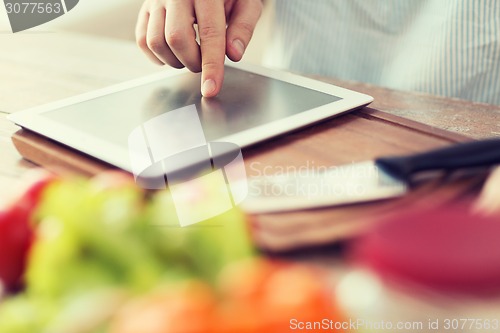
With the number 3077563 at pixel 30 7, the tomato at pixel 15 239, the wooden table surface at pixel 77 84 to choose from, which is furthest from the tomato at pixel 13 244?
the number 3077563 at pixel 30 7

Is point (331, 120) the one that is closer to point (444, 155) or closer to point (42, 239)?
point (444, 155)

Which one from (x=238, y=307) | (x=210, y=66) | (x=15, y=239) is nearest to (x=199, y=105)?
(x=210, y=66)

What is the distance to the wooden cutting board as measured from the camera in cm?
42

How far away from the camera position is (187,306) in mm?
261

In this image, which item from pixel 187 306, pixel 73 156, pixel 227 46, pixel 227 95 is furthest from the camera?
pixel 227 46

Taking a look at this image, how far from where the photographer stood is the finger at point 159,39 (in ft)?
2.64

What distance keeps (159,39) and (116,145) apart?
293mm

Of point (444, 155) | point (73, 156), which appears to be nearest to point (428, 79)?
point (444, 155)

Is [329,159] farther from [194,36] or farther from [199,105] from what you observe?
[194,36]

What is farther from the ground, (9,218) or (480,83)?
(9,218)

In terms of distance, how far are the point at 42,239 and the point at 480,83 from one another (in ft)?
2.78

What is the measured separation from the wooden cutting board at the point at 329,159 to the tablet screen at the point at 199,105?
0.03 meters

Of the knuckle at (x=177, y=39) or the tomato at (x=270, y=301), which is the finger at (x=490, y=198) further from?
the knuckle at (x=177, y=39)

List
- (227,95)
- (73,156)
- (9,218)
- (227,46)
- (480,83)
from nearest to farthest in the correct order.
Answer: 1. (9,218)
2. (73,156)
3. (227,95)
4. (227,46)
5. (480,83)
